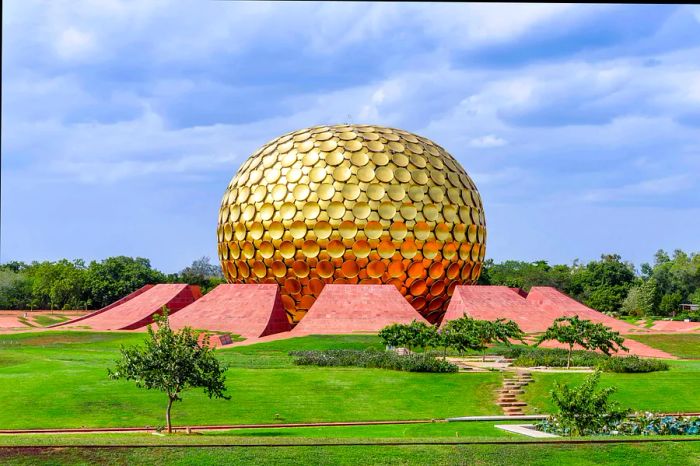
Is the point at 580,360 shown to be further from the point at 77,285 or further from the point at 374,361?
the point at 77,285

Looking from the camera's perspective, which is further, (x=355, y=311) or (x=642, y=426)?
(x=355, y=311)

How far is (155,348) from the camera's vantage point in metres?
16.3

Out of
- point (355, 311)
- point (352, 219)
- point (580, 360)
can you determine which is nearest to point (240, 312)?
point (355, 311)

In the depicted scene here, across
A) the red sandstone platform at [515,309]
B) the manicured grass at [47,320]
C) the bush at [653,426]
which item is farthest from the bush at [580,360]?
the manicured grass at [47,320]

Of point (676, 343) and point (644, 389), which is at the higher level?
point (676, 343)

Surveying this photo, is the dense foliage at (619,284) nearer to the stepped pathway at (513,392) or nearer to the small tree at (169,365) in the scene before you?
the stepped pathway at (513,392)

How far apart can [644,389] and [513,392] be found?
3.96 meters

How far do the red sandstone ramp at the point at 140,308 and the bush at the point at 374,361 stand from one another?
1403 cm

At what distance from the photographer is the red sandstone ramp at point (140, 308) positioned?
39.0 metres

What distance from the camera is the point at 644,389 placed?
73.7ft

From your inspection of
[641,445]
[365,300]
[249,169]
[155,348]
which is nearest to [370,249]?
[365,300]

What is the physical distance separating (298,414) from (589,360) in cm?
1385

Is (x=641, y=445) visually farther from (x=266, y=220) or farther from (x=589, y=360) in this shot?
(x=266, y=220)

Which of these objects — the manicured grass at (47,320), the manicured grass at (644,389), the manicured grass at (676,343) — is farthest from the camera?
the manicured grass at (47,320)
